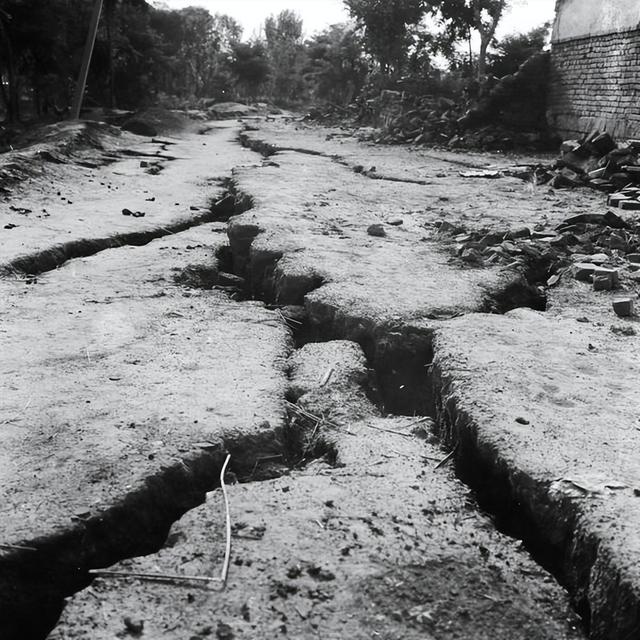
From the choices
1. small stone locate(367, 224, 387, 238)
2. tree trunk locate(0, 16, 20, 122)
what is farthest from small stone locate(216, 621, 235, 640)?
tree trunk locate(0, 16, 20, 122)

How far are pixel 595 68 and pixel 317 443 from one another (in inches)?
437

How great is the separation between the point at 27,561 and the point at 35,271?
249 cm

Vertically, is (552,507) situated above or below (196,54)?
below

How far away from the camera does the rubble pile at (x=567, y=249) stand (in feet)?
11.4

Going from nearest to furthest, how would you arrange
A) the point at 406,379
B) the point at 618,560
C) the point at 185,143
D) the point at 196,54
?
1. the point at 618,560
2. the point at 406,379
3. the point at 185,143
4. the point at 196,54

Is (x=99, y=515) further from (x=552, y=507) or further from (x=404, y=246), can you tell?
(x=404, y=246)

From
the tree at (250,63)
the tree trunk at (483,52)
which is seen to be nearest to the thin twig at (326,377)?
the tree trunk at (483,52)

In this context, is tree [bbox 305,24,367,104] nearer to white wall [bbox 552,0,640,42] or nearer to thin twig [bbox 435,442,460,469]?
white wall [bbox 552,0,640,42]

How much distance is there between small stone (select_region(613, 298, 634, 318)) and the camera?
2.94 metres

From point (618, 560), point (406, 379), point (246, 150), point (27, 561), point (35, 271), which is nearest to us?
point (618, 560)

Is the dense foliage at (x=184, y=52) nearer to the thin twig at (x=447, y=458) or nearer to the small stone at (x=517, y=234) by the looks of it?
the small stone at (x=517, y=234)

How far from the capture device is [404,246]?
4.04 metres

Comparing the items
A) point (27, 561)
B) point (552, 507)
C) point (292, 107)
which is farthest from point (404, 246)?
point (292, 107)

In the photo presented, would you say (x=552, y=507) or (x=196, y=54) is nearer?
(x=552, y=507)
